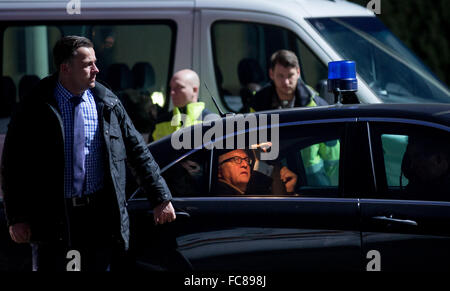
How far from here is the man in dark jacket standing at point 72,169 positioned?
418cm

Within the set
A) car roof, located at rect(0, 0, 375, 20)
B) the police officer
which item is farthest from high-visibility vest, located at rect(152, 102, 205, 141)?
car roof, located at rect(0, 0, 375, 20)

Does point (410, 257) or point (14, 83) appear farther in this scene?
point (14, 83)

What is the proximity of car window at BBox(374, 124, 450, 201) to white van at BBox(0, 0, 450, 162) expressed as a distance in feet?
6.68

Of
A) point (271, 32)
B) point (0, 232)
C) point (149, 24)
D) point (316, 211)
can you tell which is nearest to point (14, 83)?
point (149, 24)

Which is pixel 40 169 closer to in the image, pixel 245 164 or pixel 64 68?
pixel 64 68

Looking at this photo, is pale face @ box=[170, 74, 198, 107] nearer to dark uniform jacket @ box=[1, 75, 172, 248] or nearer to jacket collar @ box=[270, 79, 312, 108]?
jacket collar @ box=[270, 79, 312, 108]

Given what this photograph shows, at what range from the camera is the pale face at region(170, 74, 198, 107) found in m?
6.00

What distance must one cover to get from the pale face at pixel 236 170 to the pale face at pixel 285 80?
181cm

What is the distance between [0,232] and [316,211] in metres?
1.62

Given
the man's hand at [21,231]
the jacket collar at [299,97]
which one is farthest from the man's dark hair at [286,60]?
the man's hand at [21,231]

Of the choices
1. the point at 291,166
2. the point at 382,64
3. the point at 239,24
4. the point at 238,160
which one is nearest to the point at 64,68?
the point at 238,160

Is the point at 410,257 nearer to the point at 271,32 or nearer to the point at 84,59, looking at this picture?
the point at 84,59

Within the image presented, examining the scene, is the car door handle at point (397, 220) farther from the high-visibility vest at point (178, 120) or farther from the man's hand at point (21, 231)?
the high-visibility vest at point (178, 120)

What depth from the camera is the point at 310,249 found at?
4223mm
